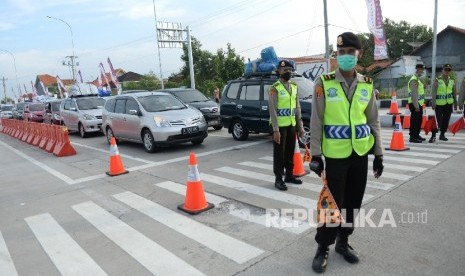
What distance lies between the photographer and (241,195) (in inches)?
236

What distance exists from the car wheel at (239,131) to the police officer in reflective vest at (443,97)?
5.08 meters

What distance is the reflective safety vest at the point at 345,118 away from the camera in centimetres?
331

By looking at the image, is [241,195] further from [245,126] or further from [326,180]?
[245,126]

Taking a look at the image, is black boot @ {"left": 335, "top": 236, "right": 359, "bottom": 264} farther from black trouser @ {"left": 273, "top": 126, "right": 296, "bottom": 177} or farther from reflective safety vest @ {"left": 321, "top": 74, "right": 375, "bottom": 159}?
black trouser @ {"left": 273, "top": 126, "right": 296, "bottom": 177}

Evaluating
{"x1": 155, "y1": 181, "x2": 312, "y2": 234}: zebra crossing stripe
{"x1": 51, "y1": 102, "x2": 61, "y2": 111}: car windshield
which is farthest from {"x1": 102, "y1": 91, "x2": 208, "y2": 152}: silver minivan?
{"x1": 51, "y1": 102, "x2": 61, "y2": 111}: car windshield

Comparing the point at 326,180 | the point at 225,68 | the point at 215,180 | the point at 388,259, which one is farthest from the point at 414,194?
the point at 225,68

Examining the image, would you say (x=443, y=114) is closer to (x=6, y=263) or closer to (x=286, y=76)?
(x=286, y=76)

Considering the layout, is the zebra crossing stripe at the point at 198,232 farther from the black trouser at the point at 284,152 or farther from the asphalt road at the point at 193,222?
the black trouser at the point at 284,152

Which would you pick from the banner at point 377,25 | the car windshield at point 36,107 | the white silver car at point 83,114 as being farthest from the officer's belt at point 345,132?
the car windshield at point 36,107

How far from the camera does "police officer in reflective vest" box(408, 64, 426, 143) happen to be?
9.10 metres

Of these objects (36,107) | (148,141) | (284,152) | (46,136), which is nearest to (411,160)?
(284,152)

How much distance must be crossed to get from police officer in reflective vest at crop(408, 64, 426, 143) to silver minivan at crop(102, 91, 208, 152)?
5.56 metres

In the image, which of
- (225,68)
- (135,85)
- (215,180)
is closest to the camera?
(215,180)

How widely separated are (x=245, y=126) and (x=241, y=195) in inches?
217
